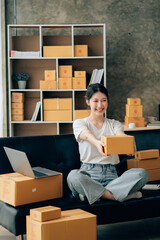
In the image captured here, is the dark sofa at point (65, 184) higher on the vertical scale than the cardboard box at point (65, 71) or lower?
lower

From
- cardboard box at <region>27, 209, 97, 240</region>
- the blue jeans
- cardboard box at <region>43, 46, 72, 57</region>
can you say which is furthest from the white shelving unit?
cardboard box at <region>27, 209, 97, 240</region>

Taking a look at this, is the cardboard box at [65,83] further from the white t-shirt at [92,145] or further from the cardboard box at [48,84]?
the white t-shirt at [92,145]

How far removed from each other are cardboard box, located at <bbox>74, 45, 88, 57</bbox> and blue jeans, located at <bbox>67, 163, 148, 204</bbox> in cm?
246

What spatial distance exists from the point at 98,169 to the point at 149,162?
20.7 inches

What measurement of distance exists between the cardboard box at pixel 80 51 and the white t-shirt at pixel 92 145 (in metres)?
2.10

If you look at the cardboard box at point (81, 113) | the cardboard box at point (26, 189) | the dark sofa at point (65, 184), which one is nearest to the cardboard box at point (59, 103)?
the cardboard box at point (81, 113)

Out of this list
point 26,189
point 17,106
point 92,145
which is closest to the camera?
point 26,189

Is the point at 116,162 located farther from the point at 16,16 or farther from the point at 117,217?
the point at 16,16

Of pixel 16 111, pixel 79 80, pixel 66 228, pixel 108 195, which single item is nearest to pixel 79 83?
pixel 79 80

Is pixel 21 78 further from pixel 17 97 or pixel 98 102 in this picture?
pixel 98 102

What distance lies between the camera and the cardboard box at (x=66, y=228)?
2055 mm

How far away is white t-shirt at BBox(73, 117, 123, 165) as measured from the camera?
9.03 feet

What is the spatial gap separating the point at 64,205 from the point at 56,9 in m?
3.59

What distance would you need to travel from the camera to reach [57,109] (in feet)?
15.8
